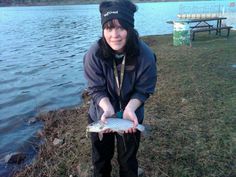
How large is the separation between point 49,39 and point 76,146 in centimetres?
2191

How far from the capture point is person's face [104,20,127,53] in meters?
3.39

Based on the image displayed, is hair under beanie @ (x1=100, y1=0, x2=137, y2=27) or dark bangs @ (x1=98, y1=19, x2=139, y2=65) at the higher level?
hair under beanie @ (x1=100, y1=0, x2=137, y2=27)

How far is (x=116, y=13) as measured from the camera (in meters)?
3.31

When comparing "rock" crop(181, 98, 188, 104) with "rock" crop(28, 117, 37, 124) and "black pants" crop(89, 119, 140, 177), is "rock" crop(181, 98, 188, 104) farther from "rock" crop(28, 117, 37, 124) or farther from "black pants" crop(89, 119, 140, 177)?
"rock" crop(28, 117, 37, 124)

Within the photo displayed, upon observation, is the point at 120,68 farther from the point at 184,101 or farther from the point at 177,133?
the point at 184,101

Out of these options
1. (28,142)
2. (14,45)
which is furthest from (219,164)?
(14,45)

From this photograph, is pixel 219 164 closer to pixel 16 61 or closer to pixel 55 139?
pixel 55 139

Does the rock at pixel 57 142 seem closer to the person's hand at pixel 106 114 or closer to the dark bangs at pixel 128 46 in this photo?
the person's hand at pixel 106 114

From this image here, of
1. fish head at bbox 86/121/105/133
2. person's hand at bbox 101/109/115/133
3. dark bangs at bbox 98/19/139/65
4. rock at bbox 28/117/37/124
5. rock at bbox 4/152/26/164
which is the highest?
dark bangs at bbox 98/19/139/65

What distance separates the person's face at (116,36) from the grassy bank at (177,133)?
54.5 inches

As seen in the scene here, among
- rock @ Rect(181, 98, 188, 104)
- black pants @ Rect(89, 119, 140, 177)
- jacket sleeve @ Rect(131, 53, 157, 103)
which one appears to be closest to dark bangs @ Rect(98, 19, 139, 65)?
jacket sleeve @ Rect(131, 53, 157, 103)

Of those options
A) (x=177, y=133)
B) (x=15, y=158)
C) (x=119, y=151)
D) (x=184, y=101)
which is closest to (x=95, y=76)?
(x=119, y=151)

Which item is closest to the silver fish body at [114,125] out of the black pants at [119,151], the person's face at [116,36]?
the black pants at [119,151]

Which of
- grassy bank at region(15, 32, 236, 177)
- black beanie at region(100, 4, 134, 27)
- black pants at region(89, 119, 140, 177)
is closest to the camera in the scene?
black beanie at region(100, 4, 134, 27)
